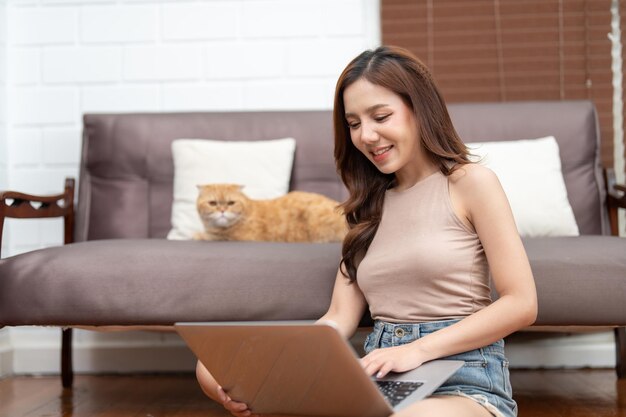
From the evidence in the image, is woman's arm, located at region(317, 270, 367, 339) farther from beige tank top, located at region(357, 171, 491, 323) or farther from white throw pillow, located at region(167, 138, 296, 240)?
white throw pillow, located at region(167, 138, 296, 240)

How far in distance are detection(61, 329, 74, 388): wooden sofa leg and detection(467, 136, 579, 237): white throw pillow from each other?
164cm

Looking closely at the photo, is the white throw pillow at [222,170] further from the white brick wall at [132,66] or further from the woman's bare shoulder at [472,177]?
the woman's bare shoulder at [472,177]

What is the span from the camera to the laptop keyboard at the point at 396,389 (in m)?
1.13

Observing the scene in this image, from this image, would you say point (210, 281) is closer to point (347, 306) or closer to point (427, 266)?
point (347, 306)

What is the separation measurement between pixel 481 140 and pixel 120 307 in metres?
1.48

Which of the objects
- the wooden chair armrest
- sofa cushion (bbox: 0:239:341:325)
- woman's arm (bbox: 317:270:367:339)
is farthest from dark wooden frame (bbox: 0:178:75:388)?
the wooden chair armrest

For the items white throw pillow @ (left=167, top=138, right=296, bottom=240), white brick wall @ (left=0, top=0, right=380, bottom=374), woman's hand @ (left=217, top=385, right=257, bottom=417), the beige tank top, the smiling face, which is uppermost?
white brick wall @ (left=0, top=0, right=380, bottom=374)

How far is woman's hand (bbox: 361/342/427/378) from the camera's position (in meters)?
1.26

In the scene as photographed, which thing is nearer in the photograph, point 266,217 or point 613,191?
point 266,217

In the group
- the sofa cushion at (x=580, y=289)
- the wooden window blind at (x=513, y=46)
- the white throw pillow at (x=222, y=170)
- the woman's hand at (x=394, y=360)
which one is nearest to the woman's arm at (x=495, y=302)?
the woman's hand at (x=394, y=360)

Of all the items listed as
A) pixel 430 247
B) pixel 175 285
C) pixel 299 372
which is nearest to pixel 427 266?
pixel 430 247

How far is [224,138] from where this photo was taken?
9.32 ft

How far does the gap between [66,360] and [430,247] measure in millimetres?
1827

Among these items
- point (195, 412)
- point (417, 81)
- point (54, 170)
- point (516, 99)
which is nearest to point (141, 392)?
point (195, 412)
